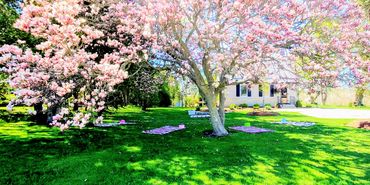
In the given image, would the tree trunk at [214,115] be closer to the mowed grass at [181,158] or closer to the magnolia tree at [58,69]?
the mowed grass at [181,158]

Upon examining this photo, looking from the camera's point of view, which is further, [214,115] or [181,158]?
[214,115]

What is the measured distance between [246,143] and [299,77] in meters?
3.47

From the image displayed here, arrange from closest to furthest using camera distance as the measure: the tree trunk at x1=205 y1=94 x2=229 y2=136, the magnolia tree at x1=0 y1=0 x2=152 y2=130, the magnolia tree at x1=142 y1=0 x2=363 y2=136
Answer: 1. the magnolia tree at x1=0 y1=0 x2=152 y2=130
2. the magnolia tree at x1=142 y1=0 x2=363 y2=136
3. the tree trunk at x1=205 y1=94 x2=229 y2=136

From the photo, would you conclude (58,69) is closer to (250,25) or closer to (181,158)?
(181,158)

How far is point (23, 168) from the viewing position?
8.59 m

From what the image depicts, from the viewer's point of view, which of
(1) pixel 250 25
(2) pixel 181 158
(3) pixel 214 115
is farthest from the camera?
(3) pixel 214 115

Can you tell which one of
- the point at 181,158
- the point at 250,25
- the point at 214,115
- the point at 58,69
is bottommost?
the point at 181,158

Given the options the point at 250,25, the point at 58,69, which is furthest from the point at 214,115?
the point at 58,69

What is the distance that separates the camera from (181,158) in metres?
9.81

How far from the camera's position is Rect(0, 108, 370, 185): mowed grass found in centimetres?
784

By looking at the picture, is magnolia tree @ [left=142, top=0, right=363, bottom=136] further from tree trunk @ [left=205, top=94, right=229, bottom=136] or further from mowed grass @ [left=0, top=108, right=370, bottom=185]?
mowed grass @ [left=0, top=108, right=370, bottom=185]

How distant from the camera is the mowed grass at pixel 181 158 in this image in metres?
7.84

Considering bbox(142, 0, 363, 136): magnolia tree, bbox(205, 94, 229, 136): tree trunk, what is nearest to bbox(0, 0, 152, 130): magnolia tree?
bbox(142, 0, 363, 136): magnolia tree

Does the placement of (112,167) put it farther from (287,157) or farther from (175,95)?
(175,95)
